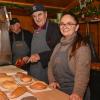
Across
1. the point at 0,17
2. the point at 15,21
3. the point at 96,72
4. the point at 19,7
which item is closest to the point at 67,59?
the point at 0,17

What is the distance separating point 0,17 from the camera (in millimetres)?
1968

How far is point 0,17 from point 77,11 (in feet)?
7.16

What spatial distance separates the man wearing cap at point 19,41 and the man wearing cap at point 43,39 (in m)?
0.68

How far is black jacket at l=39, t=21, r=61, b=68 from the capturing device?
2.28 m

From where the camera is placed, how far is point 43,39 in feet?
8.00

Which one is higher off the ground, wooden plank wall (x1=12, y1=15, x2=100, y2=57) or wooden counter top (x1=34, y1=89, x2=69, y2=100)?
wooden plank wall (x1=12, y1=15, x2=100, y2=57)

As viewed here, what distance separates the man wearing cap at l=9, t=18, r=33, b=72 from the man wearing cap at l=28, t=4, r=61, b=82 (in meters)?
0.68

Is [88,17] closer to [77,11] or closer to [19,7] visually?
[77,11]

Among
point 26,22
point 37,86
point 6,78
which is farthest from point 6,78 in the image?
point 26,22

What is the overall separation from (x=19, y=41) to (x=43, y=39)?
873mm

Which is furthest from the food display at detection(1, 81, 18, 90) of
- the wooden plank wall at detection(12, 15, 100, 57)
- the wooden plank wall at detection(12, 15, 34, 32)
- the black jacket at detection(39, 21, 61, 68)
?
the wooden plank wall at detection(12, 15, 34, 32)

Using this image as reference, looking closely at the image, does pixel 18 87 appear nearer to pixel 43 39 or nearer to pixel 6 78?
pixel 6 78

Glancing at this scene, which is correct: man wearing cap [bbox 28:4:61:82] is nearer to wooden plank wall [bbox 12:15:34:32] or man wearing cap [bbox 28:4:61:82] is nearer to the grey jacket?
the grey jacket

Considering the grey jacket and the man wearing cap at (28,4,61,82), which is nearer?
the grey jacket
